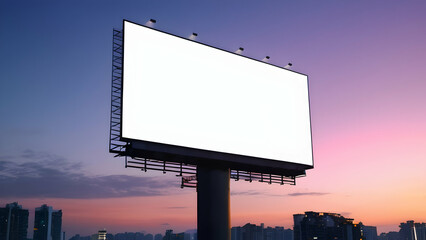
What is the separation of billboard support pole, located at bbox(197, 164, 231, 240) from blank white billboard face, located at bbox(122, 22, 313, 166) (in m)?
1.35

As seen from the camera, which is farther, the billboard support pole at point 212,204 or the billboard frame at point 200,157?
the billboard support pole at point 212,204

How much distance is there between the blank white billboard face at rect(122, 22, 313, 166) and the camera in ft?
64.5

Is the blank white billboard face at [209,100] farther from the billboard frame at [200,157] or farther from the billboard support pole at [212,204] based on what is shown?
the billboard support pole at [212,204]

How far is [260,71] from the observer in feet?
80.3

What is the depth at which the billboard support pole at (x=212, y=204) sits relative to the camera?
845 inches

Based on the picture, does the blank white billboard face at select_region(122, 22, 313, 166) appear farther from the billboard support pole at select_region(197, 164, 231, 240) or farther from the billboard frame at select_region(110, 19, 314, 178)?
the billboard support pole at select_region(197, 164, 231, 240)

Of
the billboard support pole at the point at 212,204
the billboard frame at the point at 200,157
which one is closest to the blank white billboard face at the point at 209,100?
the billboard frame at the point at 200,157

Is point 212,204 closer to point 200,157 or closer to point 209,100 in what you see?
point 200,157

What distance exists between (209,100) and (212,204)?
4.81 metres

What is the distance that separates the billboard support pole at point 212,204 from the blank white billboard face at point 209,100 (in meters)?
1.35

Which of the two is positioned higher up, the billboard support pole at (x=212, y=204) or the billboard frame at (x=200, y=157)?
the billboard frame at (x=200, y=157)

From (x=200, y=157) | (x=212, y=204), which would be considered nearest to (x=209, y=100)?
(x=200, y=157)

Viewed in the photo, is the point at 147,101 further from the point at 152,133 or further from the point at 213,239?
the point at 213,239

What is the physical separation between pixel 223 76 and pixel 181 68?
2.51 meters
